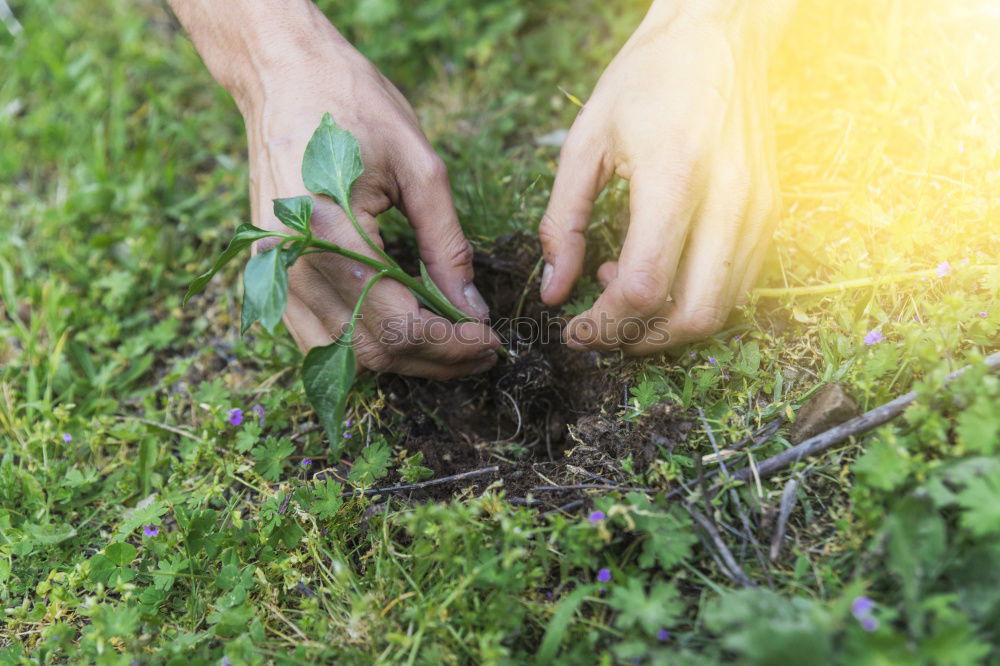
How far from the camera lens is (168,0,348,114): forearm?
7.28 ft

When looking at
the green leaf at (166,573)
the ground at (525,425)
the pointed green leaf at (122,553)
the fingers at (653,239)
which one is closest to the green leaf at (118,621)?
the ground at (525,425)

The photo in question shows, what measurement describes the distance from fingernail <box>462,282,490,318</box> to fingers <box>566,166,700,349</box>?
448 mm

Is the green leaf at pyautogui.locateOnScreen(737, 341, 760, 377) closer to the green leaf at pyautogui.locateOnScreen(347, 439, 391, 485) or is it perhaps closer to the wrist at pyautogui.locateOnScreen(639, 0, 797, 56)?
the wrist at pyautogui.locateOnScreen(639, 0, 797, 56)

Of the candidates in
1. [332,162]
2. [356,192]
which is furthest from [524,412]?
[332,162]

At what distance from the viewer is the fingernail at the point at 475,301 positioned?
2236mm

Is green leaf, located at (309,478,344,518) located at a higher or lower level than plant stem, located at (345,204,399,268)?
lower

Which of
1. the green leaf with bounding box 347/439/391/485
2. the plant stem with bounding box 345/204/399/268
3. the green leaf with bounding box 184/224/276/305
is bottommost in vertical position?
the green leaf with bounding box 347/439/391/485

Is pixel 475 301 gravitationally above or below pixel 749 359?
above

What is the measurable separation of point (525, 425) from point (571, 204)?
736 mm

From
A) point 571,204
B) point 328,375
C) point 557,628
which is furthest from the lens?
point 571,204

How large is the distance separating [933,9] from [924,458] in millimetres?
2057

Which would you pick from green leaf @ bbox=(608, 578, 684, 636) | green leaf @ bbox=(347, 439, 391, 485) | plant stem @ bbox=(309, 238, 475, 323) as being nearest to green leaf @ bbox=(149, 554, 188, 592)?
green leaf @ bbox=(347, 439, 391, 485)

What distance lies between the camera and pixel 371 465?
2031mm

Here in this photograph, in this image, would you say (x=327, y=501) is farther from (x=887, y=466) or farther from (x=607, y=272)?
(x=887, y=466)
